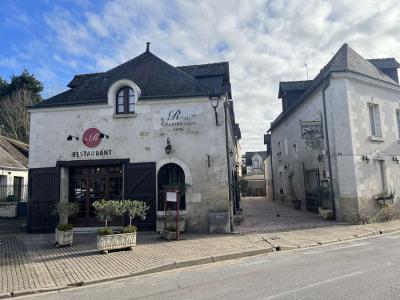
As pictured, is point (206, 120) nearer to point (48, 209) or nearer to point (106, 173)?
point (106, 173)

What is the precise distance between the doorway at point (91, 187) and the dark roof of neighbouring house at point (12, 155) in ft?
32.5

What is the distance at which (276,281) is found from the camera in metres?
6.07

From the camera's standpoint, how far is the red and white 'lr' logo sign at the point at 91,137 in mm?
13820

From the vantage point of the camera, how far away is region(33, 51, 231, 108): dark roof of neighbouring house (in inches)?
547

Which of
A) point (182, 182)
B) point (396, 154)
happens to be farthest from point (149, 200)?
point (396, 154)

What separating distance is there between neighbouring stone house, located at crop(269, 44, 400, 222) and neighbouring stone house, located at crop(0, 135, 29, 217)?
54.1ft

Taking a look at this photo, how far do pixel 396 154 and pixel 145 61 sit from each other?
41.4ft

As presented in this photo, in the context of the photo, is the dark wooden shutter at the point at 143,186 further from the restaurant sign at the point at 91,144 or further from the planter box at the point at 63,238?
the planter box at the point at 63,238

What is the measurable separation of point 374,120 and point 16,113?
2895 centimetres

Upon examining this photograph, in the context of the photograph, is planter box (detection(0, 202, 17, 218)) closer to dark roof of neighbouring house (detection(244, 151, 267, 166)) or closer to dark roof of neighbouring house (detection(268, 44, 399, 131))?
dark roof of neighbouring house (detection(268, 44, 399, 131))

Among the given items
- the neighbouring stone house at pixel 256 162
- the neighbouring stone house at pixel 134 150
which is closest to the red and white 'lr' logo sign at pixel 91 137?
the neighbouring stone house at pixel 134 150

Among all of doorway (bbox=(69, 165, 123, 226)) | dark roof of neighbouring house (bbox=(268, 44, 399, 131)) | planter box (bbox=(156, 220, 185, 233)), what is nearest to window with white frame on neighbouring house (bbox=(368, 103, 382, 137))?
dark roof of neighbouring house (bbox=(268, 44, 399, 131))

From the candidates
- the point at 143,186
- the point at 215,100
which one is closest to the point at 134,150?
the point at 143,186

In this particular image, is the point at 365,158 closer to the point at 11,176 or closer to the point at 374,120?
the point at 374,120
